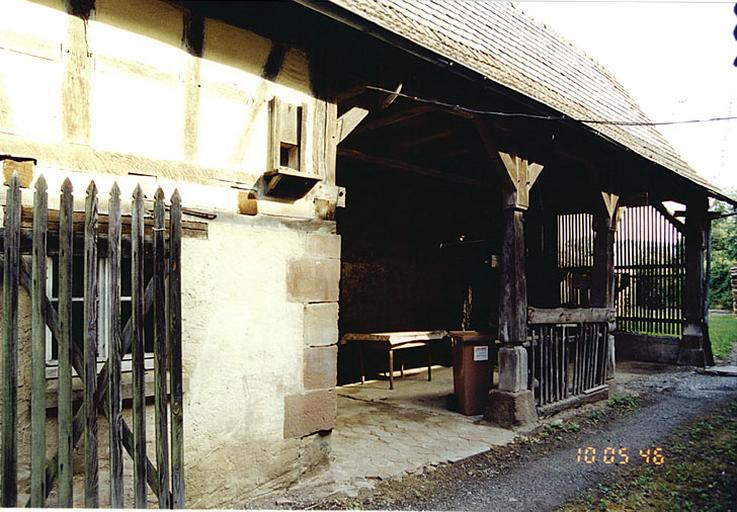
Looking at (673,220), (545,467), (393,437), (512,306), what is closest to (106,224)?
(393,437)

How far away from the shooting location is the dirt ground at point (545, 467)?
396 cm

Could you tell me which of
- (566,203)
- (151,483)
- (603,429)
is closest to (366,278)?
(603,429)

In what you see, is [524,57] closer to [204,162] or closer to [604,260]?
[604,260]

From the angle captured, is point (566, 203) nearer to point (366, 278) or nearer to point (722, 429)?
point (366, 278)

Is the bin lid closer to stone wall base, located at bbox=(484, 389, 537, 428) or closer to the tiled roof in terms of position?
stone wall base, located at bbox=(484, 389, 537, 428)

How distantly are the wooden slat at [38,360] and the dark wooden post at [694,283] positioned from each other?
35.3 ft

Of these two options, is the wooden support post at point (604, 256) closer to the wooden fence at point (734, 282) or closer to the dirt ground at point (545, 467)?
the dirt ground at point (545, 467)

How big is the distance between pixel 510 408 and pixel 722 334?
38.8 ft

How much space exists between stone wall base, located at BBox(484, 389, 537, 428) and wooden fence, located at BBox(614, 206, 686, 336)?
6.44 meters

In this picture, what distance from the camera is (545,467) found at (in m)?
4.70

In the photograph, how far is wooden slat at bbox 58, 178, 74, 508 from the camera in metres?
2.79

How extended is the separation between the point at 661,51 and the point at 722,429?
413 cm

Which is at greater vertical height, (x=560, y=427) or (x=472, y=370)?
(x=472, y=370)
